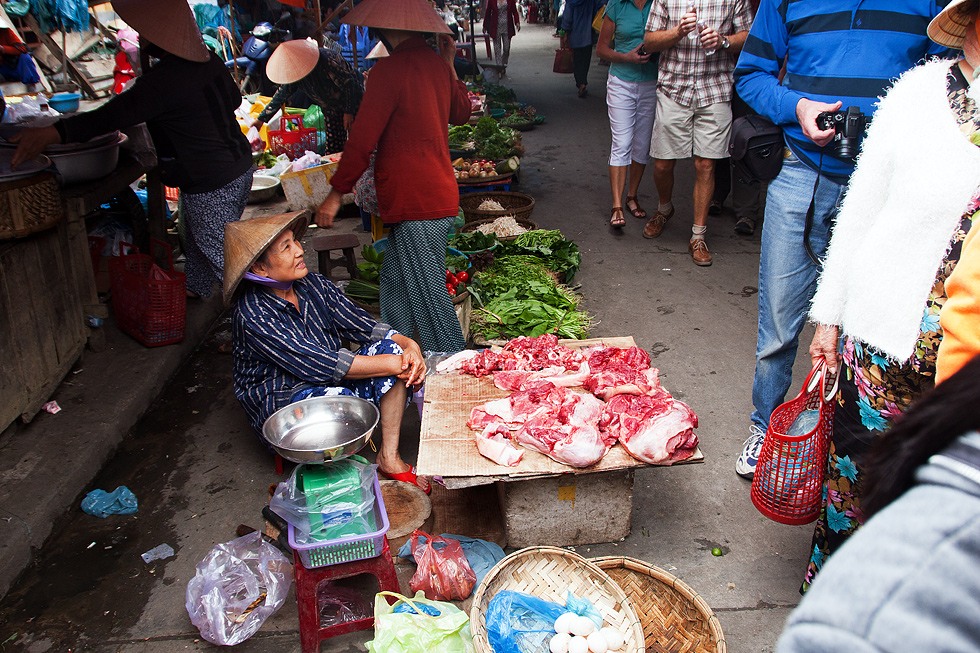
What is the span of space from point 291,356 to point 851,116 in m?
2.58

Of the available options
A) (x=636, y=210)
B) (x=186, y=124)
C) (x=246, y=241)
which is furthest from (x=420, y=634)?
(x=636, y=210)

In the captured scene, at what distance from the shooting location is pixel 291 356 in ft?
10.4

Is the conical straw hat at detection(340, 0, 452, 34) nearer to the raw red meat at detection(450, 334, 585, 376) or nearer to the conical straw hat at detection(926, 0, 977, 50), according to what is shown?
the raw red meat at detection(450, 334, 585, 376)

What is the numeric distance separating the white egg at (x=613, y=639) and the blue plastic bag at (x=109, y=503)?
248 cm

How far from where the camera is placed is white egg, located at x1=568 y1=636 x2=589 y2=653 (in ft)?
7.04

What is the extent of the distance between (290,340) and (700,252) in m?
4.01

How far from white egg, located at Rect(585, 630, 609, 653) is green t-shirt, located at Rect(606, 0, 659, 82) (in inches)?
201

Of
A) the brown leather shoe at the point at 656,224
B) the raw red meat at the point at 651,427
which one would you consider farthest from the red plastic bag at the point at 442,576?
Answer: the brown leather shoe at the point at 656,224

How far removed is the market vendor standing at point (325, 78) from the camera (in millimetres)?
6607

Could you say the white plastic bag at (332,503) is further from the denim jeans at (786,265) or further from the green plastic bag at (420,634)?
the denim jeans at (786,265)

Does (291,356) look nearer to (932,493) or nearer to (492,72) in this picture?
(932,493)

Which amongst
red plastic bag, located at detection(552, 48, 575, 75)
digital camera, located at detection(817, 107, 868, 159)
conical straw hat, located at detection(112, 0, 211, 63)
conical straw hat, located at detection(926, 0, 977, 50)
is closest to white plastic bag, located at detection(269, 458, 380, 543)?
digital camera, located at detection(817, 107, 868, 159)

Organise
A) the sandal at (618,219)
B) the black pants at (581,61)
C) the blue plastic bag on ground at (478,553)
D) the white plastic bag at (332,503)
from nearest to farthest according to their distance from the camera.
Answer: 1. the white plastic bag at (332,503)
2. the blue plastic bag on ground at (478,553)
3. the sandal at (618,219)
4. the black pants at (581,61)

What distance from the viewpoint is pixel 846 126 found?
101 inches
